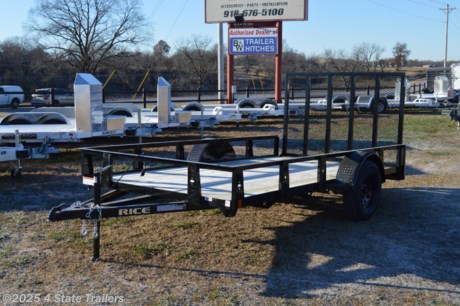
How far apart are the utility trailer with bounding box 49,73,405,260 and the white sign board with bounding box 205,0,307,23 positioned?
1576 cm

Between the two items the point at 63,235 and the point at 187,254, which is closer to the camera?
the point at 187,254

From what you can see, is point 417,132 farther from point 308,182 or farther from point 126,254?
point 126,254

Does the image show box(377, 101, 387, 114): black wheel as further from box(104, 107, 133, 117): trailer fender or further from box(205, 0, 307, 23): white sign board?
box(205, 0, 307, 23): white sign board

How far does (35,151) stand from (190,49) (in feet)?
149

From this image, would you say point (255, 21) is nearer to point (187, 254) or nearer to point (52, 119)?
point (52, 119)

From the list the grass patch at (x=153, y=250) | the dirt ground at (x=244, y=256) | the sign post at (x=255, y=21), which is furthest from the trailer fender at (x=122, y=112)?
the grass patch at (x=153, y=250)

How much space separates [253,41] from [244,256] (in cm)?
1989

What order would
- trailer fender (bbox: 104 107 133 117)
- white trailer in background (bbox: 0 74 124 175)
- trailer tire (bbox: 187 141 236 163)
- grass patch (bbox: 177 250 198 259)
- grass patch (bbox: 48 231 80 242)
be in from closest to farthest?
grass patch (bbox: 177 250 198 259), grass patch (bbox: 48 231 80 242), trailer tire (bbox: 187 141 236 163), white trailer in background (bbox: 0 74 124 175), trailer fender (bbox: 104 107 133 117)

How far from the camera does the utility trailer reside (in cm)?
510

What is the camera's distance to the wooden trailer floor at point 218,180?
5.51m

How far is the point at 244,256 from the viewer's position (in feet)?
17.8

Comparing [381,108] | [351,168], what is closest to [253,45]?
[381,108]

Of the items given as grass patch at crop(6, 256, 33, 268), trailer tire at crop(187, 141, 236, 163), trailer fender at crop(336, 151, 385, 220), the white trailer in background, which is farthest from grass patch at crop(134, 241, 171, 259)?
the white trailer in background

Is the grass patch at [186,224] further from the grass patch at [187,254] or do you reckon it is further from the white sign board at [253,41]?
the white sign board at [253,41]
